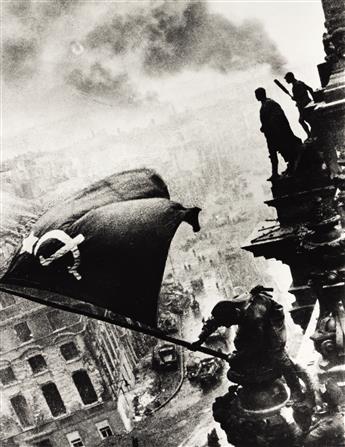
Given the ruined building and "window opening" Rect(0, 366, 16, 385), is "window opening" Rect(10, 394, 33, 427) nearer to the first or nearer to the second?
the ruined building

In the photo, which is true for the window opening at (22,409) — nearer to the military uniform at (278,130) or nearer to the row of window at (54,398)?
the row of window at (54,398)

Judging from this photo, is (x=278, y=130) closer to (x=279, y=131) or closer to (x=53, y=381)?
(x=279, y=131)

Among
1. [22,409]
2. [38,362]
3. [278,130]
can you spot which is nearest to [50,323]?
[38,362]

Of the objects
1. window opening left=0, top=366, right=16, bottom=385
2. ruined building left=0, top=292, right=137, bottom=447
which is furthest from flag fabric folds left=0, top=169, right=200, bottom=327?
window opening left=0, top=366, right=16, bottom=385

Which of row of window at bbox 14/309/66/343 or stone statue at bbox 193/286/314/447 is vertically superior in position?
stone statue at bbox 193/286/314/447

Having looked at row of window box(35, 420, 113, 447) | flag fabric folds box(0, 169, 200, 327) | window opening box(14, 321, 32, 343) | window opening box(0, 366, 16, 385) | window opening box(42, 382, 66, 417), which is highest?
flag fabric folds box(0, 169, 200, 327)

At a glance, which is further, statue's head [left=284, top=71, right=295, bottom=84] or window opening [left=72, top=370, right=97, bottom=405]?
window opening [left=72, top=370, right=97, bottom=405]

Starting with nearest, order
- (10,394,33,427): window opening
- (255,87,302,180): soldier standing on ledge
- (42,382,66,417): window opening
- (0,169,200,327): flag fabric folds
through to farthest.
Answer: (0,169,200,327): flag fabric folds
(255,87,302,180): soldier standing on ledge
(42,382,66,417): window opening
(10,394,33,427): window opening
